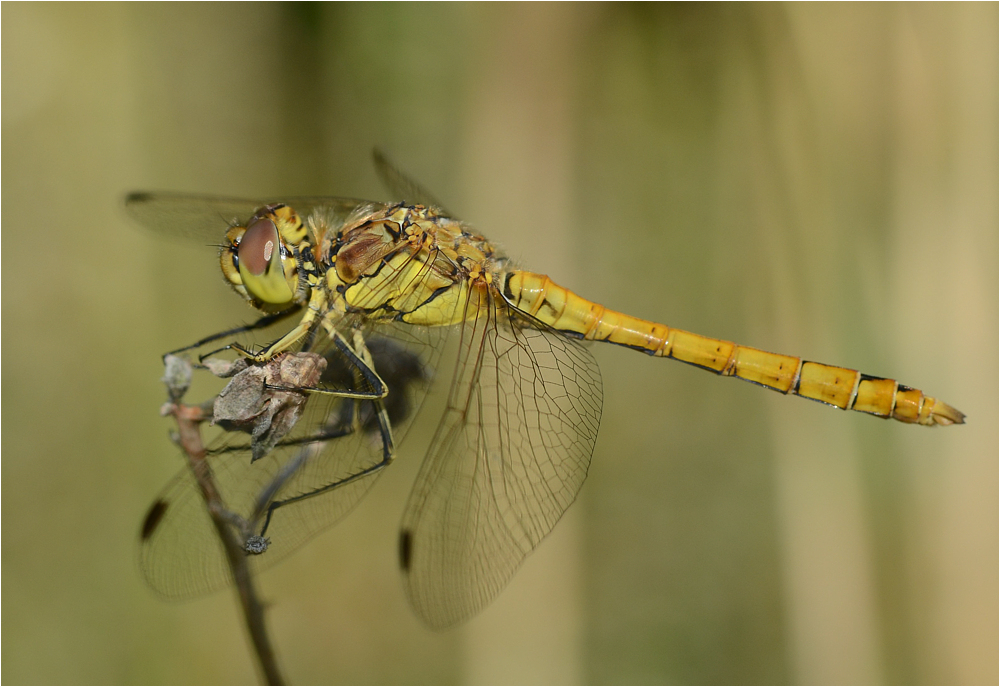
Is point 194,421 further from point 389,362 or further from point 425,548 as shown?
point 425,548

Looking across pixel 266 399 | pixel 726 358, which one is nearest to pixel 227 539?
pixel 266 399

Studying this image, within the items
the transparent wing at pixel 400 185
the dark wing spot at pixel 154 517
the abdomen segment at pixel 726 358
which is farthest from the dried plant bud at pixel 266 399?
the transparent wing at pixel 400 185

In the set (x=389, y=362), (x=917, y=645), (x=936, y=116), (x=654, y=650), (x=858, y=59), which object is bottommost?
(x=654, y=650)

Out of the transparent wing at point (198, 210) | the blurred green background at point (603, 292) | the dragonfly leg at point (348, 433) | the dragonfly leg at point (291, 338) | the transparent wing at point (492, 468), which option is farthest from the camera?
the blurred green background at point (603, 292)

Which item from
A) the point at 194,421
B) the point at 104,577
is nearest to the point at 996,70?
the point at 194,421

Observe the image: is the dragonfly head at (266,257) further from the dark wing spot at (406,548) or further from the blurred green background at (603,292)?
the blurred green background at (603,292)

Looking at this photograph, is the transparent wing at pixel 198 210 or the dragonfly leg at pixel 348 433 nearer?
the dragonfly leg at pixel 348 433

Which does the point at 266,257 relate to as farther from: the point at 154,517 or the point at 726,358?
the point at 726,358
